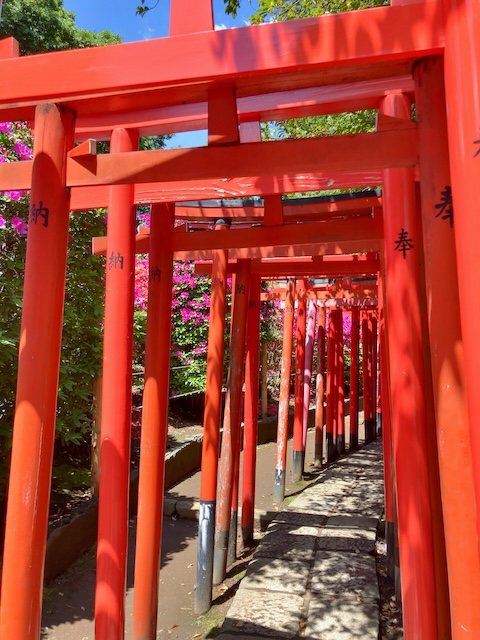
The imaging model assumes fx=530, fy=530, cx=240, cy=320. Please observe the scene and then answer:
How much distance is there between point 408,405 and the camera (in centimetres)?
220

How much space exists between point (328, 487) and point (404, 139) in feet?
→ 20.4

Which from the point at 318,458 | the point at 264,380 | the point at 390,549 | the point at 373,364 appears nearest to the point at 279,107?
the point at 390,549

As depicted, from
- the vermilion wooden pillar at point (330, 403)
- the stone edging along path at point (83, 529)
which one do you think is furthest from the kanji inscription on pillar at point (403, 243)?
the vermilion wooden pillar at point (330, 403)

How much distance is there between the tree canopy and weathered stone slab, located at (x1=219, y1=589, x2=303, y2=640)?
1148 centimetres

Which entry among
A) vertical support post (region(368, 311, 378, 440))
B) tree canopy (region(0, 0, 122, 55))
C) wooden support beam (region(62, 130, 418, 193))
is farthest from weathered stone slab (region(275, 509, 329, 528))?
tree canopy (region(0, 0, 122, 55))

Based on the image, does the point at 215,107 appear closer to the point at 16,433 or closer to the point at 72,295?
the point at 16,433

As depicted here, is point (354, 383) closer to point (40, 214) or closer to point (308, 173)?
point (308, 173)

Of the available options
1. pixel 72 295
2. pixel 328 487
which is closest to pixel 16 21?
pixel 72 295

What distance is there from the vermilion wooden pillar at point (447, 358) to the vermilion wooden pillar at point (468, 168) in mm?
147

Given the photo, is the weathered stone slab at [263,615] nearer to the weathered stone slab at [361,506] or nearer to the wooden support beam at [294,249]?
the weathered stone slab at [361,506]

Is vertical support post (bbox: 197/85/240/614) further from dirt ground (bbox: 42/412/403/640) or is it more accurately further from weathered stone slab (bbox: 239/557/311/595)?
weathered stone slab (bbox: 239/557/311/595)

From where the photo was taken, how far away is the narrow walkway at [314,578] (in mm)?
3572

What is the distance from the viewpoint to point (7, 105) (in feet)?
7.16

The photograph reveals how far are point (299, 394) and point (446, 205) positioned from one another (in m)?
7.13
